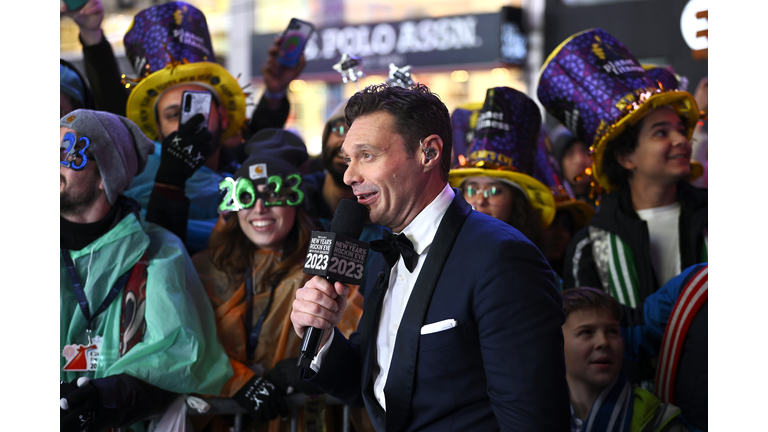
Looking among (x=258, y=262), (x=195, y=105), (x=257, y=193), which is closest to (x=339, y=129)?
(x=195, y=105)

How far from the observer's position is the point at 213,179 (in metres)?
3.72

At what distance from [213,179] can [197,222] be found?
320 mm

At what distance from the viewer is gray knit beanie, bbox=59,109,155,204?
252 centimetres

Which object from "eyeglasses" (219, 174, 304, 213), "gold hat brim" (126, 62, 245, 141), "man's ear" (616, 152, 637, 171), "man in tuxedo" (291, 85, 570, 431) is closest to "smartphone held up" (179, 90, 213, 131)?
"gold hat brim" (126, 62, 245, 141)

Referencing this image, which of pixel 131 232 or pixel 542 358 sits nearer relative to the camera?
pixel 542 358

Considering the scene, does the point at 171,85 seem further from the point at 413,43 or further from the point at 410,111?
the point at 413,43

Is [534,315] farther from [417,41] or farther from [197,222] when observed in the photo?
[417,41]

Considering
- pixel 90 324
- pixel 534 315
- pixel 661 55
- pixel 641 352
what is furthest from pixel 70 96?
pixel 661 55

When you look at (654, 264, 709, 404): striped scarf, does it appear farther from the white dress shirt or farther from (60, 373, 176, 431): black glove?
(60, 373, 176, 431): black glove

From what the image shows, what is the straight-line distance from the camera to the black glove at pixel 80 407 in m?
2.20

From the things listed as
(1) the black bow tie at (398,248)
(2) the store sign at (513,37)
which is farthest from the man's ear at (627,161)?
(2) the store sign at (513,37)

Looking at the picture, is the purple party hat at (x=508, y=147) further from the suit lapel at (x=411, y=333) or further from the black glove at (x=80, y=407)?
the black glove at (x=80, y=407)

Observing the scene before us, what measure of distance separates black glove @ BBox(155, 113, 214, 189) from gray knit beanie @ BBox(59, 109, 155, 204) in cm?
37

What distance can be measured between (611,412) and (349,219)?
1.43m
